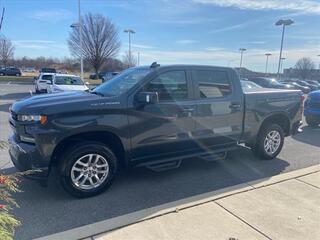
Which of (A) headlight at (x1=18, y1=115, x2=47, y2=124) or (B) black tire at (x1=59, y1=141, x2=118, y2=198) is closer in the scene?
(A) headlight at (x1=18, y1=115, x2=47, y2=124)

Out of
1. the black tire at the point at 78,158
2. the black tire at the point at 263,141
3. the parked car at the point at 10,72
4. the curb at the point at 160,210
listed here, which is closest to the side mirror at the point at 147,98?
the black tire at the point at 78,158

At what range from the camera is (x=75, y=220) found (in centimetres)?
357

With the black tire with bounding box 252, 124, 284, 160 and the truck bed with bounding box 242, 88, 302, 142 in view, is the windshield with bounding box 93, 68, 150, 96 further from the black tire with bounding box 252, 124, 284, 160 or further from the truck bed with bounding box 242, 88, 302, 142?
the black tire with bounding box 252, 124, 284, 160

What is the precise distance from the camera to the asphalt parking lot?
3609 mm

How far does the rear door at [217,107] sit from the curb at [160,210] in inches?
37.3

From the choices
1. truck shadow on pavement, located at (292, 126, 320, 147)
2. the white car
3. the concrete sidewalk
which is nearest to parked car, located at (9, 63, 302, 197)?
the concrete sidewalk

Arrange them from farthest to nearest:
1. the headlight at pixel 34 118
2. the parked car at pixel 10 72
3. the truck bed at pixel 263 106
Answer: the parked car at pixel 10 72 → the truck bed at pixel 263 106 → the headlight at pixel 34 118

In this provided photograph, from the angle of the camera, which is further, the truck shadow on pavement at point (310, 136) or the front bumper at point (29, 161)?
the truck shadow on pavement at point (310, 136)

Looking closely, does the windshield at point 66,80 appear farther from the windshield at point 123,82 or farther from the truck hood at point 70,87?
the windshield at point 123,82

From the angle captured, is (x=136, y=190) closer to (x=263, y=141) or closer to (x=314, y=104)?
(x=263, y=141)

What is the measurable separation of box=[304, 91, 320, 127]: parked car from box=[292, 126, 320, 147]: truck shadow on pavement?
0.28m

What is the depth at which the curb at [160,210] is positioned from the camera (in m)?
→ 3.25

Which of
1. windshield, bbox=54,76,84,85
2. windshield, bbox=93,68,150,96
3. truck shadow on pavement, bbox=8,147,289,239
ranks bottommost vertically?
truck shadow on pavement, bbox=8,147,289,239

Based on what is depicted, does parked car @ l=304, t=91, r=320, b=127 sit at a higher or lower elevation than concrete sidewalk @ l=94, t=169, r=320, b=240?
higher
